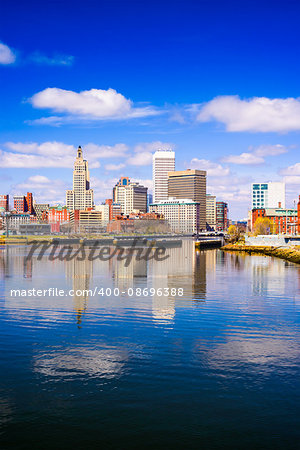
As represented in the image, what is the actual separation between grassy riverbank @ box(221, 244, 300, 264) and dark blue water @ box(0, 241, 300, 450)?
51.3 metres

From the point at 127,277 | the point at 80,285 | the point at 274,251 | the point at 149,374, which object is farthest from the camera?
the point at 274,251

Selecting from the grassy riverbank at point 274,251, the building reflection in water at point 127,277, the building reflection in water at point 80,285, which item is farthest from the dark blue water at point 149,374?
the grassy riverbank at point 274,251

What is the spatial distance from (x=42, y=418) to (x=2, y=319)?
50.2 ft

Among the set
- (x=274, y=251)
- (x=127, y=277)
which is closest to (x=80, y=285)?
(x=127, y=277)


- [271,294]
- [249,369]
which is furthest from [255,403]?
[271,294]

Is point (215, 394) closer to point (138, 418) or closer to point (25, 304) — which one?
point (138, 418)

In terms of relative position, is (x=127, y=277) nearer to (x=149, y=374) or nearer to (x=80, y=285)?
(x=80, y=285)

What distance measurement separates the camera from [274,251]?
103 metres

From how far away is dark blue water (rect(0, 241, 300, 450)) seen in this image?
1423 cm

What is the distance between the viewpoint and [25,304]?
34625 millimetres

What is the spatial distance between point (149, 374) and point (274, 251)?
88.6 m

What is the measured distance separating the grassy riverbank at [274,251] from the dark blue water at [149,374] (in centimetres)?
5132

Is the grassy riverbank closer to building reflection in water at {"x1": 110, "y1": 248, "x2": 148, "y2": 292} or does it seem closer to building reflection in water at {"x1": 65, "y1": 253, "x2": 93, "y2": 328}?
building reflection in water at {"x1": 110, "y1": 248, "x2": 148, "y2": 292}

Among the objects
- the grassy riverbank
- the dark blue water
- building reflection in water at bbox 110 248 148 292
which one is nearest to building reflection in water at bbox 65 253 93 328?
the dark blue water
